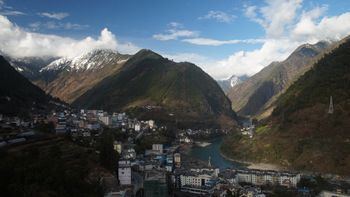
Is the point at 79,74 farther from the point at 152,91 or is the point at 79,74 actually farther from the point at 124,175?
the point at 124,175

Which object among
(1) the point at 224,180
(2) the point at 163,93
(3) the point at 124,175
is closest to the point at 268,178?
(1) the point at 224,180

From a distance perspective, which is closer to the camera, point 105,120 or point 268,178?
point 268,178

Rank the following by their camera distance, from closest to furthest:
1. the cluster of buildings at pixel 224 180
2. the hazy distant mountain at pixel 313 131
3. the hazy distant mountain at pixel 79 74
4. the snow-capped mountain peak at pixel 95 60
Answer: the cluster of buildings at pixel 224 180
the hazy distant mountain at pixel 313 131
the hazy distant mountain at pixel 79 74
the snow-capped mountain peak at pixel 95 60

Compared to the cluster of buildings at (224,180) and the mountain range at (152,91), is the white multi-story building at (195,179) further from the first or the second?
the mountain range at (152,91)

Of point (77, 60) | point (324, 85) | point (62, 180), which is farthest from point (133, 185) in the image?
point (77, 60)

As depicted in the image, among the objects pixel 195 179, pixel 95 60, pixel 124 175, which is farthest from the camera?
pixel 95 60

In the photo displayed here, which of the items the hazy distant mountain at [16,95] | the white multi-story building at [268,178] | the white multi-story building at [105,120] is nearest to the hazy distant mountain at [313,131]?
the white multi-story building at [268,178]

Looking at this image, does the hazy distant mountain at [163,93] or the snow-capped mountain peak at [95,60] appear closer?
the hazy distant mountain at [163,93]
